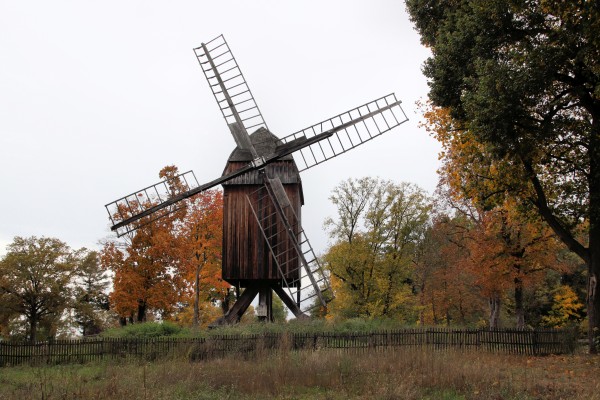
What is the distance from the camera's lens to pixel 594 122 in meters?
14.7

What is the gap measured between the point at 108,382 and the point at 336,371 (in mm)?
4999

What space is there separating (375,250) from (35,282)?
26.8 metres

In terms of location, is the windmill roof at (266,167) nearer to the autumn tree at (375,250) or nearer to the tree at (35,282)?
the autumn tree at (375,250)

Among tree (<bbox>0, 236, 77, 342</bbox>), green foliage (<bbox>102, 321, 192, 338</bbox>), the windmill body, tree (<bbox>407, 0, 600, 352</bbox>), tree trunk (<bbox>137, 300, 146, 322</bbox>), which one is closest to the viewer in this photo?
tree (<bbox>407, 0, 600, 352</bbox>)

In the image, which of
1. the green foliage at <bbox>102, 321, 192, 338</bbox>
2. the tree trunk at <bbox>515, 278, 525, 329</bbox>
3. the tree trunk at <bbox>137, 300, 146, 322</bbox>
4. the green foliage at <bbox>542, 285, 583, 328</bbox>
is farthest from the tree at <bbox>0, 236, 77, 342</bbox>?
the green foliage at <bbox>542, 285, 583, 328</bbox>

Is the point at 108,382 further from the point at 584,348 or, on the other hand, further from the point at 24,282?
the point at 24,282

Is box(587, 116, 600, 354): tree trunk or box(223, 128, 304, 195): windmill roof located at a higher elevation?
box(223, 128, 304, 195): windmill roof

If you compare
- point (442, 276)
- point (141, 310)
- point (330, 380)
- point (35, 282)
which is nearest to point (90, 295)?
point (35, 282)

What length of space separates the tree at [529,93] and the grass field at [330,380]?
541 centimetres

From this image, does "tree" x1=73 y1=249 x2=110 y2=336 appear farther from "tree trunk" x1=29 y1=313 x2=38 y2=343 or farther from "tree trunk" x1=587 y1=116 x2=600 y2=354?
"tree trunk" x1=587 y1=116 x2=600 y2=354

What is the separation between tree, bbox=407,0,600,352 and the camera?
13250mm

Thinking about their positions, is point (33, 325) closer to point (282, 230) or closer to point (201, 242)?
point (201, 242)

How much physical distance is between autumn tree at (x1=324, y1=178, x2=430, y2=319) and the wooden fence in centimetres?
1186

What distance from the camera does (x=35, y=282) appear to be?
39.8 m
